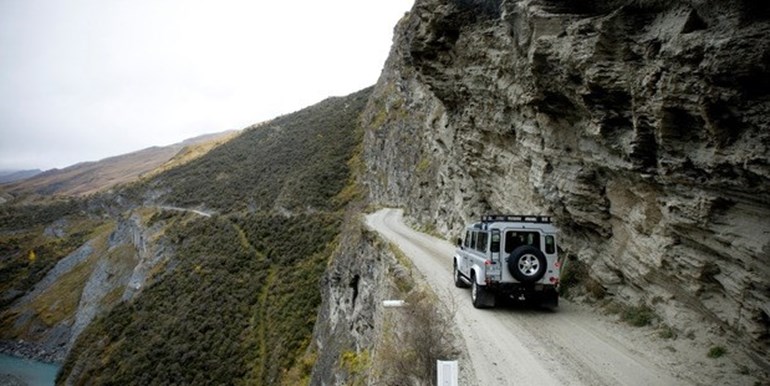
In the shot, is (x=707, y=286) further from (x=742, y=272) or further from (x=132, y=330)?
(x=132, y=330)

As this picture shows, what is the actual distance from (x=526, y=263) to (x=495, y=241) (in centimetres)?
102

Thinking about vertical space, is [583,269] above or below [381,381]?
above

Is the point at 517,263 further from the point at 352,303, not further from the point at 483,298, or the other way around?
the point at 352,303

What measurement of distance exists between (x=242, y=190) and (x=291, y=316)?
4431cm

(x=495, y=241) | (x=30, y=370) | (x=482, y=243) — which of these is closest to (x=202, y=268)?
(x=30, y=370)

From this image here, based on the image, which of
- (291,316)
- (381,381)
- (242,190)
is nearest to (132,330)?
(291,316)

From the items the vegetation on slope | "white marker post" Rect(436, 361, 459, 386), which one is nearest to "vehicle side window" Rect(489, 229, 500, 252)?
"white marker post" Rect(436, 361, 459, 386)

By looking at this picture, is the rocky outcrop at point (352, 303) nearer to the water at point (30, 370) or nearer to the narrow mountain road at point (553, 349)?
the narrow mountain road at point (553, 349)

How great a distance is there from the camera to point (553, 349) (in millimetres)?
9617

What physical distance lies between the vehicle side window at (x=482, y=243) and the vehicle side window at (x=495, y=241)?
383mm

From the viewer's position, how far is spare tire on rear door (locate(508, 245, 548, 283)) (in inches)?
465

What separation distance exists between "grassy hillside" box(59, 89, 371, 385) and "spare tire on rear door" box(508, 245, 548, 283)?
24268mm

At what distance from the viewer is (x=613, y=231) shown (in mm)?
12211

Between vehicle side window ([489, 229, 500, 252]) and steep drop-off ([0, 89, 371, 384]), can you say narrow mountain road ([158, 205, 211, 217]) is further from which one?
vehicle side window ([489, 229, 500, 252])
